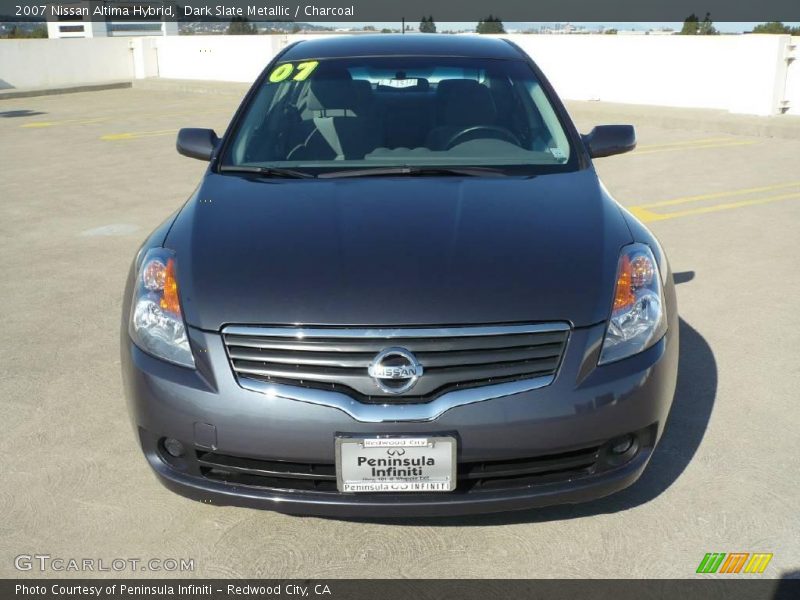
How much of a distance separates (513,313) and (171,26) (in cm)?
3420

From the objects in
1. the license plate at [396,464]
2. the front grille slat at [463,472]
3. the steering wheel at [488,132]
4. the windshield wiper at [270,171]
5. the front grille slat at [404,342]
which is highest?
the steering wheel at [488,132]

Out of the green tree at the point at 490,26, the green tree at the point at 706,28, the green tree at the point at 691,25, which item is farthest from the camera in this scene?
the green tree at the point at 706,28

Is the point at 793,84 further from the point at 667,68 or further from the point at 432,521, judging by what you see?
the point at 432,521

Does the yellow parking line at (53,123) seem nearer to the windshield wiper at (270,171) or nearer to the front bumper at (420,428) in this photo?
the windshield wiper at (270,171)

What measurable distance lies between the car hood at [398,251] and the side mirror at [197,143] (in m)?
0.61

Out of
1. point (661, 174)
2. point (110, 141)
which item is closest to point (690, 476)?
point (661, 174)

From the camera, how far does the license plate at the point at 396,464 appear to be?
2400 millimetres

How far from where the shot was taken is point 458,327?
2498 mm

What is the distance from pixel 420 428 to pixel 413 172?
4.58 feet

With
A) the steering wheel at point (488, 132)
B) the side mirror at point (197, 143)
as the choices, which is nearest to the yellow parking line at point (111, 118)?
the side mirror at point (197, 143)

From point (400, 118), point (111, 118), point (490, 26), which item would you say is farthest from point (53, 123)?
point (490, 26)

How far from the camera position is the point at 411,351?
2471 mm

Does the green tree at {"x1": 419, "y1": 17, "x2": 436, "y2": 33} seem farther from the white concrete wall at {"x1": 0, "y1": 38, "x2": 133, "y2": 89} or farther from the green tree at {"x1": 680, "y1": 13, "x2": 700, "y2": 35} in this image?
the green tree at {"x1": 680, "y1": 13, "x2": 700, "y2": 35}

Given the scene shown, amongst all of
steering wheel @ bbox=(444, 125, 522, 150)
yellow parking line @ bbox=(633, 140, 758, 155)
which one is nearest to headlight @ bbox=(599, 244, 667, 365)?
steering wheel @ bbox=(444, 125, 522, 150)
